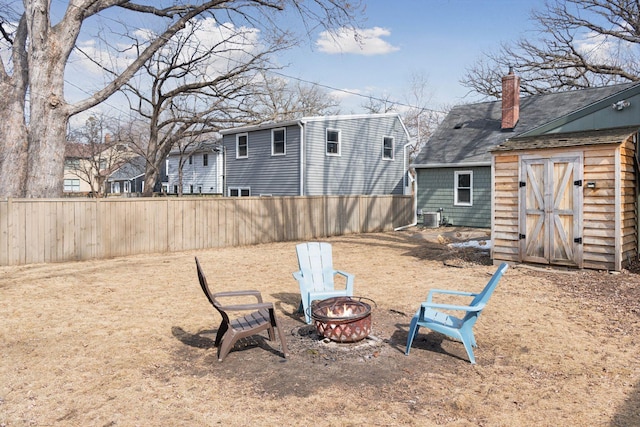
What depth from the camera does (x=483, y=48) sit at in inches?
1093

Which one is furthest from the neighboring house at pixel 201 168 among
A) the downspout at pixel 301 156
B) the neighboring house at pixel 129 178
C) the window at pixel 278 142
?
the downspout at pixel 301 156

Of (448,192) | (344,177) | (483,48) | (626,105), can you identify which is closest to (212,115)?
(344,177)

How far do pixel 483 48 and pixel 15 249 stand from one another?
Answer: 2713 centimetres

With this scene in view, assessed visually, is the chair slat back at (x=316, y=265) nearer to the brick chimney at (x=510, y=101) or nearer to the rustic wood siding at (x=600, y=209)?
the rustic wood siding at (x=600, y=209)

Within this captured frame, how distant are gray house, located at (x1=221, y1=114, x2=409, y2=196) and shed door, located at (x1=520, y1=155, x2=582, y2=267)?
450 inches

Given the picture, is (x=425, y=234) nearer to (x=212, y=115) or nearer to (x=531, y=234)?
(x=531, y=234)

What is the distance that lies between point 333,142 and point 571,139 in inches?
496

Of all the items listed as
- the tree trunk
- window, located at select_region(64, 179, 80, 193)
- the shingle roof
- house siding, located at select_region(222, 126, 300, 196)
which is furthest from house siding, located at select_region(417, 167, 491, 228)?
window, located at select_region(64, 179, 80, 193)

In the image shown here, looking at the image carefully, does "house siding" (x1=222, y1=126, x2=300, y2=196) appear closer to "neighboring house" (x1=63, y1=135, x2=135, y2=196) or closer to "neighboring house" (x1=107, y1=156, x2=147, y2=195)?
"neighboring house" (x1=63, y1=135, x2=135, y2=196)

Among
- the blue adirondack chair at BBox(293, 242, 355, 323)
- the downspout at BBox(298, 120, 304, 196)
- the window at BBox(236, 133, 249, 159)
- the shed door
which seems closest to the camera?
the blue adirondack chair at BBox(293, 242, 355, 323)

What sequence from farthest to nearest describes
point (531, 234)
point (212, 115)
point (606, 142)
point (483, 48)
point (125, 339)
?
point (483, 48), point (212, 115), point (531, 234), point (606, 142), point (125, 339)

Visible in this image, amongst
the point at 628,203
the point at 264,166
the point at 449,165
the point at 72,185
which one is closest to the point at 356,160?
the point at 264,166

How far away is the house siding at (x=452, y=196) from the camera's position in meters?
18.0

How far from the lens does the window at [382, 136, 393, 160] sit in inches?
890
